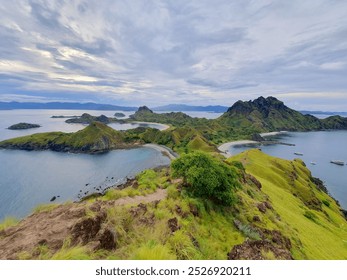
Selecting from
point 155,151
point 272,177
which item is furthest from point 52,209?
point 155,151

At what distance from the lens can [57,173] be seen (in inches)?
3703

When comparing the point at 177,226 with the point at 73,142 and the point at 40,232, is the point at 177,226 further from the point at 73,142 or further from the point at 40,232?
the point at 73,142

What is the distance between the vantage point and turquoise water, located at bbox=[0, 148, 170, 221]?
67750 mm

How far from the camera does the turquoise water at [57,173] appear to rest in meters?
67.8

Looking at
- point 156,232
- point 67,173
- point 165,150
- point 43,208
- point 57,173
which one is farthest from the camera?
point 165,150

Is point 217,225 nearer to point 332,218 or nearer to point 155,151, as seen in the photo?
point 332,218

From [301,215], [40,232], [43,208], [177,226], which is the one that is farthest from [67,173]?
[177,226]

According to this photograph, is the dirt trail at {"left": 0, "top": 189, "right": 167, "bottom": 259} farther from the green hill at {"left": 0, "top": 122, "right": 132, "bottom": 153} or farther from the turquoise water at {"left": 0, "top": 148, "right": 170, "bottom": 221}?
the green hill at {"left": 0, "top": 122, "right": 132, "bottom": 153}

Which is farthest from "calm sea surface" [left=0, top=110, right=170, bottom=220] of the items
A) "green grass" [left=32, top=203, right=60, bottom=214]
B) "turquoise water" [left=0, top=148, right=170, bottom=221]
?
"green grass" [left=32, top=203, right=60, bottom=214]

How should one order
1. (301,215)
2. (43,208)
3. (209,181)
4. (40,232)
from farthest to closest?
(301,215)
(209,181)
(43,208)
(40,232)

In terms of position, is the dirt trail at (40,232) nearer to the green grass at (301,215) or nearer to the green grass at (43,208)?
the green grass at (43,208)

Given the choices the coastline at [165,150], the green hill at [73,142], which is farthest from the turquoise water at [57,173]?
the green hill at [73,142]

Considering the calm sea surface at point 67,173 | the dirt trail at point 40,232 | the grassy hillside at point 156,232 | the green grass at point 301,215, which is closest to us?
the grassy hillside at point 156,232
